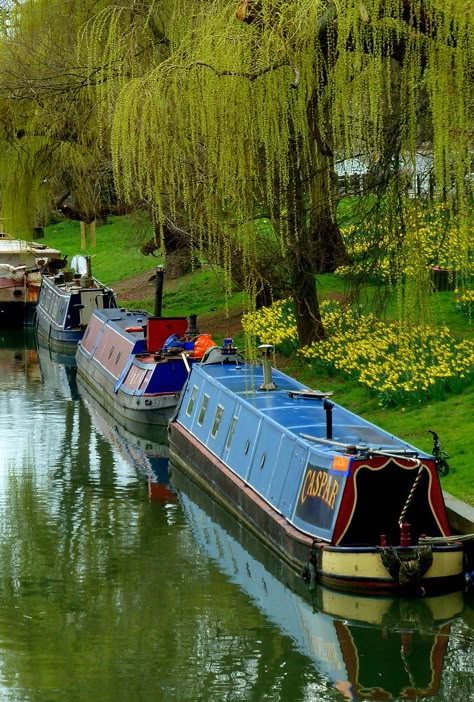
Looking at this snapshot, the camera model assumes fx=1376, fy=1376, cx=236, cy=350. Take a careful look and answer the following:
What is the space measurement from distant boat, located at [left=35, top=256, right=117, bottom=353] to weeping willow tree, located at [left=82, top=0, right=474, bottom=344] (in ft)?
69.7

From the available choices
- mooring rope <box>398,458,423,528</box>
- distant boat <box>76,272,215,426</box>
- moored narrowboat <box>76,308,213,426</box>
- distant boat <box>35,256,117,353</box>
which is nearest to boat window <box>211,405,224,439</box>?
distant boat <box>76,272,215,426</box>

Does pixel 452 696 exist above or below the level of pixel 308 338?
below

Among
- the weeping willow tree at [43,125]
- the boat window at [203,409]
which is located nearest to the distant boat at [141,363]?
the boat window at [203,409]

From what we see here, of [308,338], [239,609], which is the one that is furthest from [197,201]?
[308,338]

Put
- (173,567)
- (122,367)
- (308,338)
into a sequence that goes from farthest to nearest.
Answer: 1. (122,367)
2. (308,338)
3. (173,567)

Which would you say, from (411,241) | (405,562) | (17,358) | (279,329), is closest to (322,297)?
(279,329)

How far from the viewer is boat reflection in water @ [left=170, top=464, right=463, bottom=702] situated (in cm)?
1191

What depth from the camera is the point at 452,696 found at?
37.5 feet

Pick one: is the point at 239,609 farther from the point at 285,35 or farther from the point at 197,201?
the point at 285,35

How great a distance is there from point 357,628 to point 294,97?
5.05m

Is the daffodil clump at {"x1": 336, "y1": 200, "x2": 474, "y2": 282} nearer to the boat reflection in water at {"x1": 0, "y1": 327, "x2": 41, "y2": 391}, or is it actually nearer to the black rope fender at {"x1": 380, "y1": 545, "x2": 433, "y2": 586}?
the black rope fender at {"x1": 380, "y1": 545, "x2": 433, "y2": 586}

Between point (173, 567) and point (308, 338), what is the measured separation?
362 inches

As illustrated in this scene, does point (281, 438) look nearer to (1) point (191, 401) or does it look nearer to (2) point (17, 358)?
(1) point (191, 401)

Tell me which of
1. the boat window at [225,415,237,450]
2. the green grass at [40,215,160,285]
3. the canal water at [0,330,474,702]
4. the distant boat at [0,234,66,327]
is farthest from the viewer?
the distant boat at [0,234,66,327]
